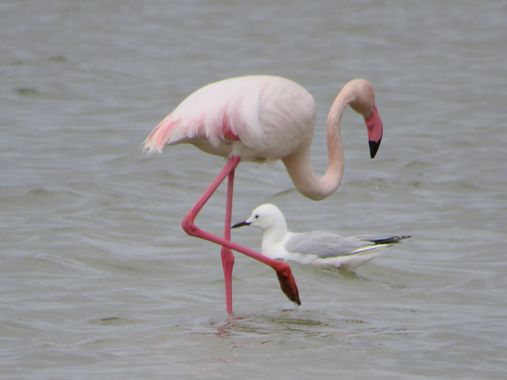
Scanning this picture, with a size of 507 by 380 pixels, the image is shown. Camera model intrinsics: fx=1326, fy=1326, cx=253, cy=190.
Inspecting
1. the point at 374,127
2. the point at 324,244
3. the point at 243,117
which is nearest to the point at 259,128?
the point at 243,117

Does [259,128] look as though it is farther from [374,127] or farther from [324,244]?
[324,244]

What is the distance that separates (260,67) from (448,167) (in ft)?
17.2

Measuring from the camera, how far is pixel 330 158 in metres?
8.38

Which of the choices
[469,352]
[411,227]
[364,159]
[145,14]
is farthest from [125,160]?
[145,14]

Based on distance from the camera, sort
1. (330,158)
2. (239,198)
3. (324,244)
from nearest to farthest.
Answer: (330,158) < (324,244) < (239,198)

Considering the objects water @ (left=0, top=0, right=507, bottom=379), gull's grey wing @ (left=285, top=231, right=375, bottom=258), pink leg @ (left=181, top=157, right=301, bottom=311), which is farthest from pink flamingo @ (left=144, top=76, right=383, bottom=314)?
gull's grey wing @ (left=285, top=231, right=375, bottom=258)

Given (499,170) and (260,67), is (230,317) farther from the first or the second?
(260,67)

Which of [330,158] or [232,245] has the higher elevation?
[330,158]

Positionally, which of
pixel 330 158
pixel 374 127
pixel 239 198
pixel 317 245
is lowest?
pixel 239 198

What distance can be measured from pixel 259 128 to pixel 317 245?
87.4 inches

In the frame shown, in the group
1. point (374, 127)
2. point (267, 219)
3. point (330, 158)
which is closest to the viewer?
point (330, 158)

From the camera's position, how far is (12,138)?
14148 millimetres

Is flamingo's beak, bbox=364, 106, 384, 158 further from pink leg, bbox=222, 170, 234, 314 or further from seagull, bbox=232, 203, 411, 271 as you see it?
seagull, bbox=232, 203, 411, 271

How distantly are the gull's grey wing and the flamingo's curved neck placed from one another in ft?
4.79
